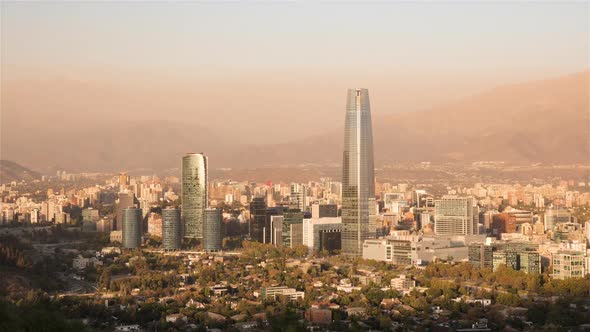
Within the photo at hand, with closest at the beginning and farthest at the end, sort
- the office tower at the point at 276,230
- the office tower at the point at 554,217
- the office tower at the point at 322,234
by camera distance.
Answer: the office tower at the point at 322,234
the office tower at the point at 276,230
the office tower at the point at 554,217

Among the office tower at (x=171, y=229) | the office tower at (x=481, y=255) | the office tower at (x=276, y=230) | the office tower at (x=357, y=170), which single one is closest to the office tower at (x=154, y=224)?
the office tower at (x=171, y=229)

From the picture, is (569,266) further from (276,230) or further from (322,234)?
(276,230)

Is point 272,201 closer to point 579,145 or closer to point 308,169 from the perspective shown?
point 308,169

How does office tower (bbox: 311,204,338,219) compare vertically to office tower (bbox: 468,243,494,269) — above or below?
above

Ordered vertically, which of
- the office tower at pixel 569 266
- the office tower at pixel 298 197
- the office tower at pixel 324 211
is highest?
the office tower at pixel 298 197

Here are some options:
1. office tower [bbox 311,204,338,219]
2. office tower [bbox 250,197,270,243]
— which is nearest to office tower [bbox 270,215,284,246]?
office tower [bbox 250,197,270,243]

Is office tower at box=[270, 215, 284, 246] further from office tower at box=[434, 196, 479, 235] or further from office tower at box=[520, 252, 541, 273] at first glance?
→ office tower at box=[520, 252, 541, 273]

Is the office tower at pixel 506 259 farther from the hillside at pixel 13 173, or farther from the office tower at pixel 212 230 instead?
the hillside at pixel 13 173
